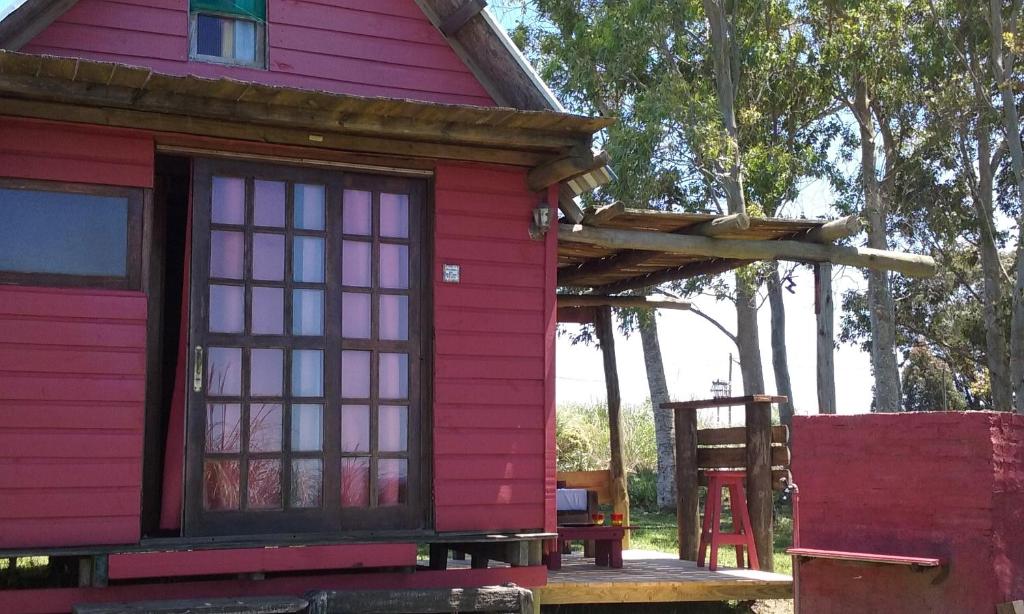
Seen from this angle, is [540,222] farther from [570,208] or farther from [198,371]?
[198,371]

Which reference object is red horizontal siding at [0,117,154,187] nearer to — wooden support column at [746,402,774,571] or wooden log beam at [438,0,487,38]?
wooden log beam at [438,0,487,38]

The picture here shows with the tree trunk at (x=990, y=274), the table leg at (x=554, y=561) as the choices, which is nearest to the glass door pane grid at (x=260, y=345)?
the table leg at (x=554, y=561)

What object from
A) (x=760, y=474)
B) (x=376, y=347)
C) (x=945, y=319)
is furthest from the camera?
(x=945, y=319)

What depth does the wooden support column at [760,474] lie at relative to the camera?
10578 millimetres

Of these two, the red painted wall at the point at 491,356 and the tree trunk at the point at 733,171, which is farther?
the tree trunk at the point at 733,171

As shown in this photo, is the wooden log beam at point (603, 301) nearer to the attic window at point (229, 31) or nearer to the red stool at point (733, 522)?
the red stool at point (733, 522)

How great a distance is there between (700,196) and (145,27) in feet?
50.7

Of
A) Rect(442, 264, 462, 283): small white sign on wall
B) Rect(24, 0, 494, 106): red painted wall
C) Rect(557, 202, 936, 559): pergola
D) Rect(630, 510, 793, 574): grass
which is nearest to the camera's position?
Rect(24, 0, 494, 106): red painted wall

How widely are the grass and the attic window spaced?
7314 millimetres

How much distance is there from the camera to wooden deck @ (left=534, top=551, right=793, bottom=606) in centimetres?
902

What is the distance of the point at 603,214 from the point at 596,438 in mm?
16485

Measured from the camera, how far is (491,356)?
26.6 ft

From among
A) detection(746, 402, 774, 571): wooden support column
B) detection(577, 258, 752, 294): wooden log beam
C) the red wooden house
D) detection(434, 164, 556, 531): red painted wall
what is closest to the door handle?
the red wooden house

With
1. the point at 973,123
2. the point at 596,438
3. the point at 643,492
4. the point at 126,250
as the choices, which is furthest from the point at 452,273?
the point at 973,123
